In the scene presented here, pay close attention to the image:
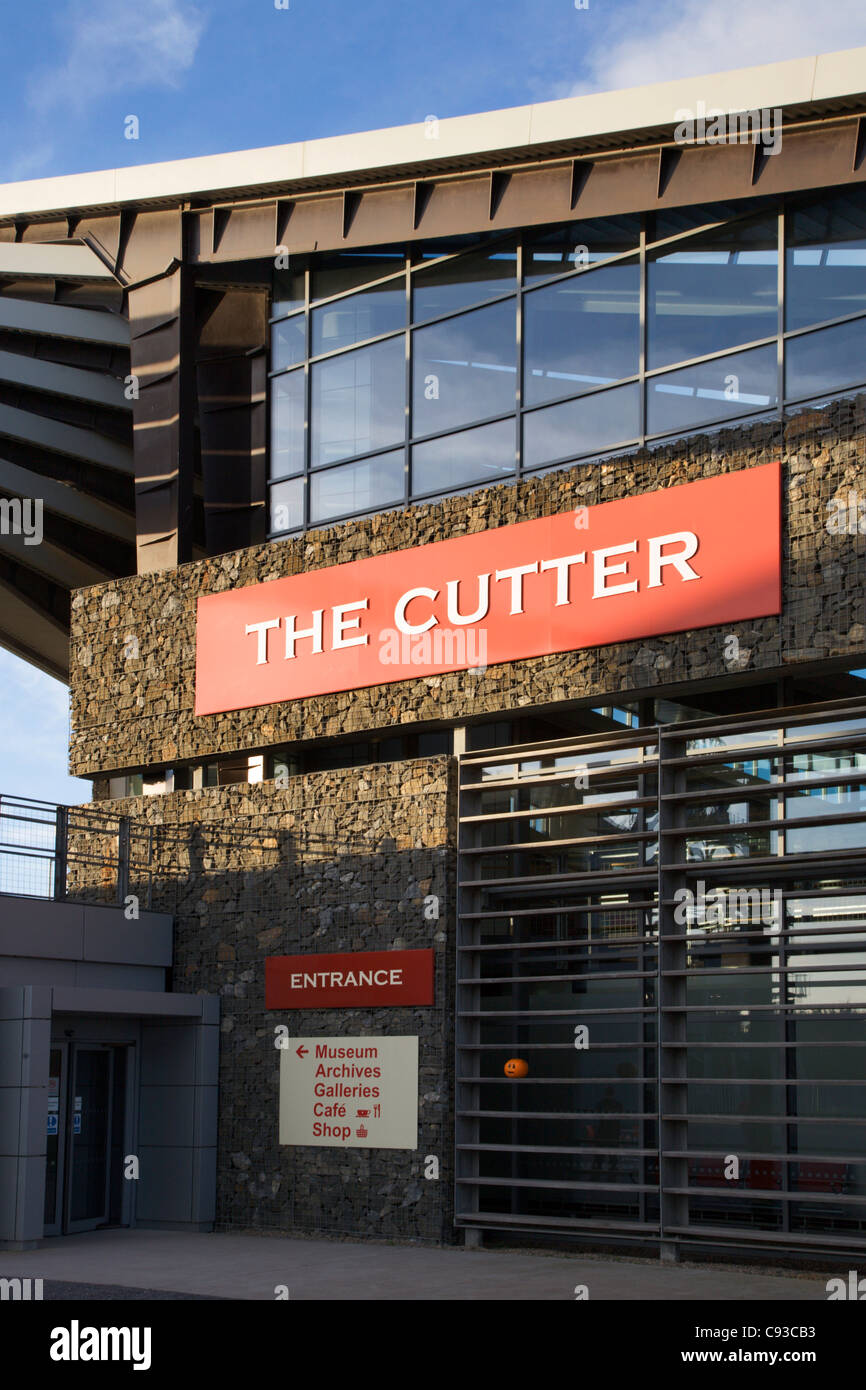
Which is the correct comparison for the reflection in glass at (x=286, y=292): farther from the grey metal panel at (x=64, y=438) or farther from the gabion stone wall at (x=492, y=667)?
the grey metal panel at (x=64, y=438)

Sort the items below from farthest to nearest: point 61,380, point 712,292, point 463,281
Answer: point 61,380, point 463,281, point 712,292

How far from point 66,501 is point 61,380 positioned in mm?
2951

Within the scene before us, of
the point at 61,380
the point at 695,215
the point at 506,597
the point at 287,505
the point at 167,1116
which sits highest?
the point at 61,380

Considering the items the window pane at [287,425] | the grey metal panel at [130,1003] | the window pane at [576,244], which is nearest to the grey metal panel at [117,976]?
the grey metal panel at [130,1003]

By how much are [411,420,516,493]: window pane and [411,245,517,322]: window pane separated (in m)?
1.66

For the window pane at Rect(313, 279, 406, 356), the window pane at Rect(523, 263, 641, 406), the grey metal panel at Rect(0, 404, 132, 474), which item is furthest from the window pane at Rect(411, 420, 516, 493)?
the grey metal panel at Rect(0, 404, 132, 474)

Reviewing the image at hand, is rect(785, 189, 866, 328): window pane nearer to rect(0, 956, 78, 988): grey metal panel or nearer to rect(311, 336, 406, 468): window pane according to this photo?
rect(311, 336, 406, 468): window pane

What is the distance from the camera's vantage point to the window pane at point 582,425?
53.3 ft

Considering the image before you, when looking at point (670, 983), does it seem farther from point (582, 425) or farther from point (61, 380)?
point (61, 380)

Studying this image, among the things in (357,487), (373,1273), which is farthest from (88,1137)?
(357,487)

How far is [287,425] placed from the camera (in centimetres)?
1973

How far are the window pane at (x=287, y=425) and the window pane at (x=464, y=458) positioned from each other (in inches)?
83.1

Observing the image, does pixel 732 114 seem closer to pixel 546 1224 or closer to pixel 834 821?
pixel 834 821
